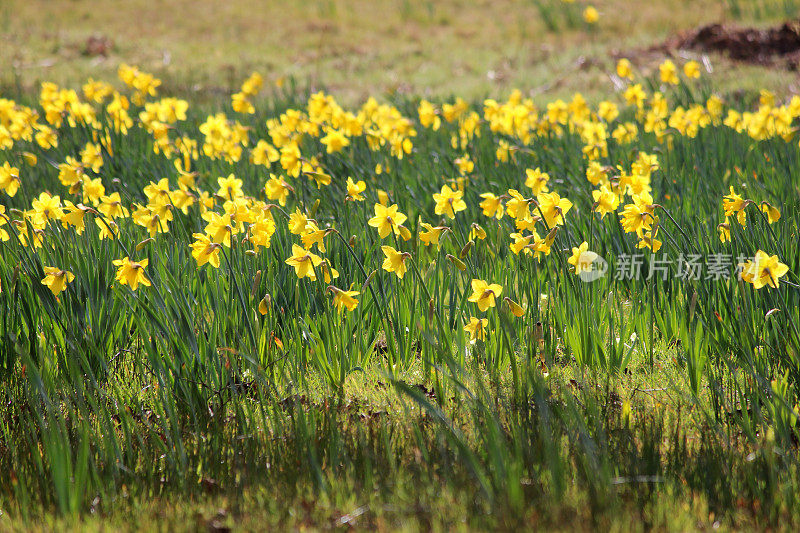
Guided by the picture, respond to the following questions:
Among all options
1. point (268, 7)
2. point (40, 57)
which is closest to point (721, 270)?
point (40, 57)

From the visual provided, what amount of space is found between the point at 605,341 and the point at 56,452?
77.8 inches

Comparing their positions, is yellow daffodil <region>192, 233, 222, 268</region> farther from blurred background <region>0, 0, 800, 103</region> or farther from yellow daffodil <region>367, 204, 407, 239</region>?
blurred background <region>0, 0, 800, 103</region>

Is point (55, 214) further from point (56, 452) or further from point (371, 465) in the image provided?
point (371, 465)

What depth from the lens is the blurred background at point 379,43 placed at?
1123cm

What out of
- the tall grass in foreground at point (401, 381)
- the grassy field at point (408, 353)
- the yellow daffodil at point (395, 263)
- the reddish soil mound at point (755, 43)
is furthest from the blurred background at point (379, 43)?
the yellow daffodil at point (395, 263)

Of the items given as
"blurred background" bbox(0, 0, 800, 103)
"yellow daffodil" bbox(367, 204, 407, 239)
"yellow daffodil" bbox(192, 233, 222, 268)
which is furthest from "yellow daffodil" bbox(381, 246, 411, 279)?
"blurred background" bbox(0, 0, 800, 103)

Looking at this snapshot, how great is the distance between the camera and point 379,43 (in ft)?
52.3

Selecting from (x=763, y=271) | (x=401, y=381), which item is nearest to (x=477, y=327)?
(x=401, y=381)

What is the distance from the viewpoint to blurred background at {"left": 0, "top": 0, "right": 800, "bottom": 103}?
1123cm

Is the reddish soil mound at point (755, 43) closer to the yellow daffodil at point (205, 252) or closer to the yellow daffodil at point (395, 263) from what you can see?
the yellow daffodil at point (395, 263)

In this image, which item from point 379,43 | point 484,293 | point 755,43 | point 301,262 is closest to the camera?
point 484,293

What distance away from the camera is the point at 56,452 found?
5.42 feet

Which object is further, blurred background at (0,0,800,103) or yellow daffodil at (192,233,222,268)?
blurred background at (0,0,800,103)

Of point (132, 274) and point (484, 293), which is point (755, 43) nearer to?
point (484, 293)
